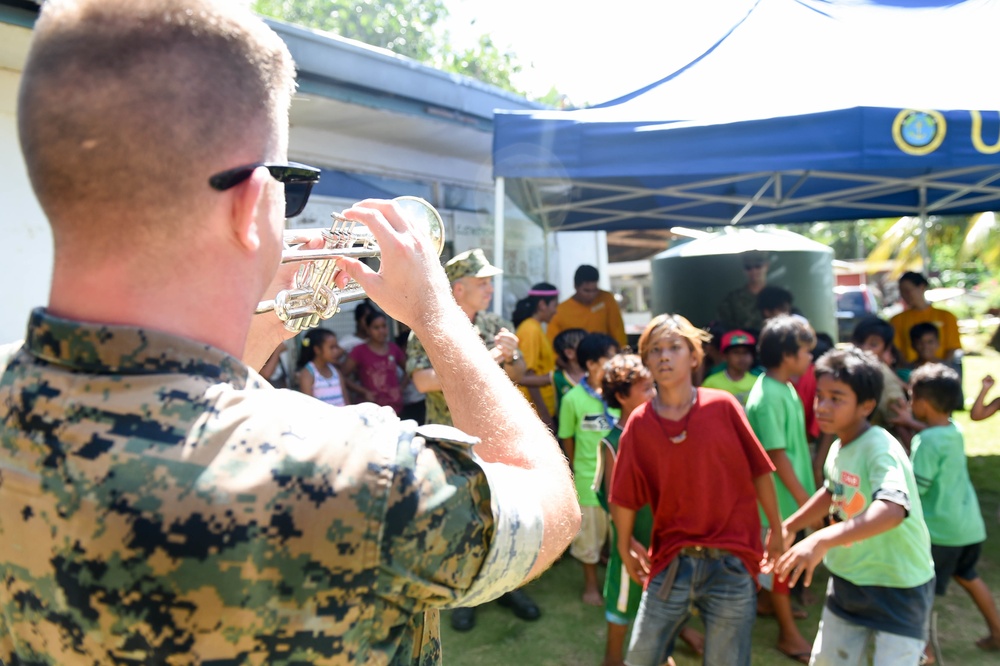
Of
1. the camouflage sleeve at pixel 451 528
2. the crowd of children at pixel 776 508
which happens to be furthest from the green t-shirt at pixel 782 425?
the camouflage sleeve at pixel 451 528

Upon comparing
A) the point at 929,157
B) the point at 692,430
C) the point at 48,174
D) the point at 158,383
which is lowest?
the point at 692,430

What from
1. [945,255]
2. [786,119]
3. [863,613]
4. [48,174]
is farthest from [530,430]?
[945,255]

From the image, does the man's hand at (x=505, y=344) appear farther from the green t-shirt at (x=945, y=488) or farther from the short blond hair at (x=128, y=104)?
the short blond hair at (x=128, y=104)

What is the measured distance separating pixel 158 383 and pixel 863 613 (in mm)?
2738

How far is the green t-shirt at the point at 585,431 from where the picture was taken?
4.33 m

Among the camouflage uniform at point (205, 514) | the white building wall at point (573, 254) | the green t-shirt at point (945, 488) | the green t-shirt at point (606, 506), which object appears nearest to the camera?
the camouflage uniform at point (205, 514)

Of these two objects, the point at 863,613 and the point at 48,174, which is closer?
the point at 48,174

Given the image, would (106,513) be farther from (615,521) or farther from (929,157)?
(929,157)

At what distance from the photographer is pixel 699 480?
111 inches

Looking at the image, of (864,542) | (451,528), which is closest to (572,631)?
(864,542)

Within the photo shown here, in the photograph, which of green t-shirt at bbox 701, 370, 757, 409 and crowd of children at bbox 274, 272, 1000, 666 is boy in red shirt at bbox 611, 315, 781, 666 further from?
green t-shirt at bbox 701, 370, 757, 409

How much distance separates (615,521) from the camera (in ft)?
9.84

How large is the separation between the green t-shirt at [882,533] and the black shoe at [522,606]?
1852 millimetres

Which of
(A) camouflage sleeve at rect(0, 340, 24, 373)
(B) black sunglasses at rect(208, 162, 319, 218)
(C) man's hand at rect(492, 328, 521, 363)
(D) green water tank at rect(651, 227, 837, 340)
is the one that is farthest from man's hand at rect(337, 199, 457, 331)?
(D) green water tank at rect(651, 227, 837, 340)
